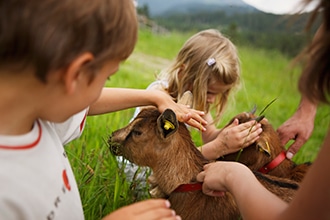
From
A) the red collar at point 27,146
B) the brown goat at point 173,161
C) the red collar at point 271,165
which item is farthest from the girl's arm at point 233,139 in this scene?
the red collar at point 27,146

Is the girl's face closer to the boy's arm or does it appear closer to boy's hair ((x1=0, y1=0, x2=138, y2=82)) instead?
the boy's arm

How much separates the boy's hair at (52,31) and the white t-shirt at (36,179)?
0.27 metres

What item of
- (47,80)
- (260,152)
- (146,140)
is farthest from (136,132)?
(47,80)

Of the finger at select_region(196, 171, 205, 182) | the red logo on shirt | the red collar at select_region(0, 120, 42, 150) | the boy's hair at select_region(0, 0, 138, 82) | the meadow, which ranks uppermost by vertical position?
the boy's hair at select_region(0, 0, 138, 82)

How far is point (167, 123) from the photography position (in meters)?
2.82

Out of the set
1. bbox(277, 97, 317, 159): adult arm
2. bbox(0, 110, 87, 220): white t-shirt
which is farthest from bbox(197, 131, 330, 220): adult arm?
bbox(277, 97, 317, 159): adult arm

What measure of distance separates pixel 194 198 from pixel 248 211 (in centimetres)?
88

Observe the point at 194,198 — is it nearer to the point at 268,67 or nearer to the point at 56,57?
the point at 56,57

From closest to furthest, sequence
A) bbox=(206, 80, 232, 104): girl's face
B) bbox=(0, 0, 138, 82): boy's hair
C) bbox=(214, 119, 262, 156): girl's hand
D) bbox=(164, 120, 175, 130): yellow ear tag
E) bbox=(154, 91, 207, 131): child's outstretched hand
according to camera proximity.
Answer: bbox=(0, 0, 138, 82): boy's hair
bbox=(164, 120, 175, 130): yellow ear tag
bbox=(154, 91, 207, 131): child's outstretched hand
bbox=(214, 119, 262, 156): girl's hand
bbox=(206, 80, 232, 104): girl's face

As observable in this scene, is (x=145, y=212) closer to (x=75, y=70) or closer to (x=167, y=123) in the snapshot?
(x=75, y=70)

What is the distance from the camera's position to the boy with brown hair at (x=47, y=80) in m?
1.63

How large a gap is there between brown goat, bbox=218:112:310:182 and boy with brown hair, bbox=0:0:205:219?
1.68 meters

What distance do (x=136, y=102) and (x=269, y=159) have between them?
1141 mm

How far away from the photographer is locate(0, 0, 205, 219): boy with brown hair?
1.63 m
